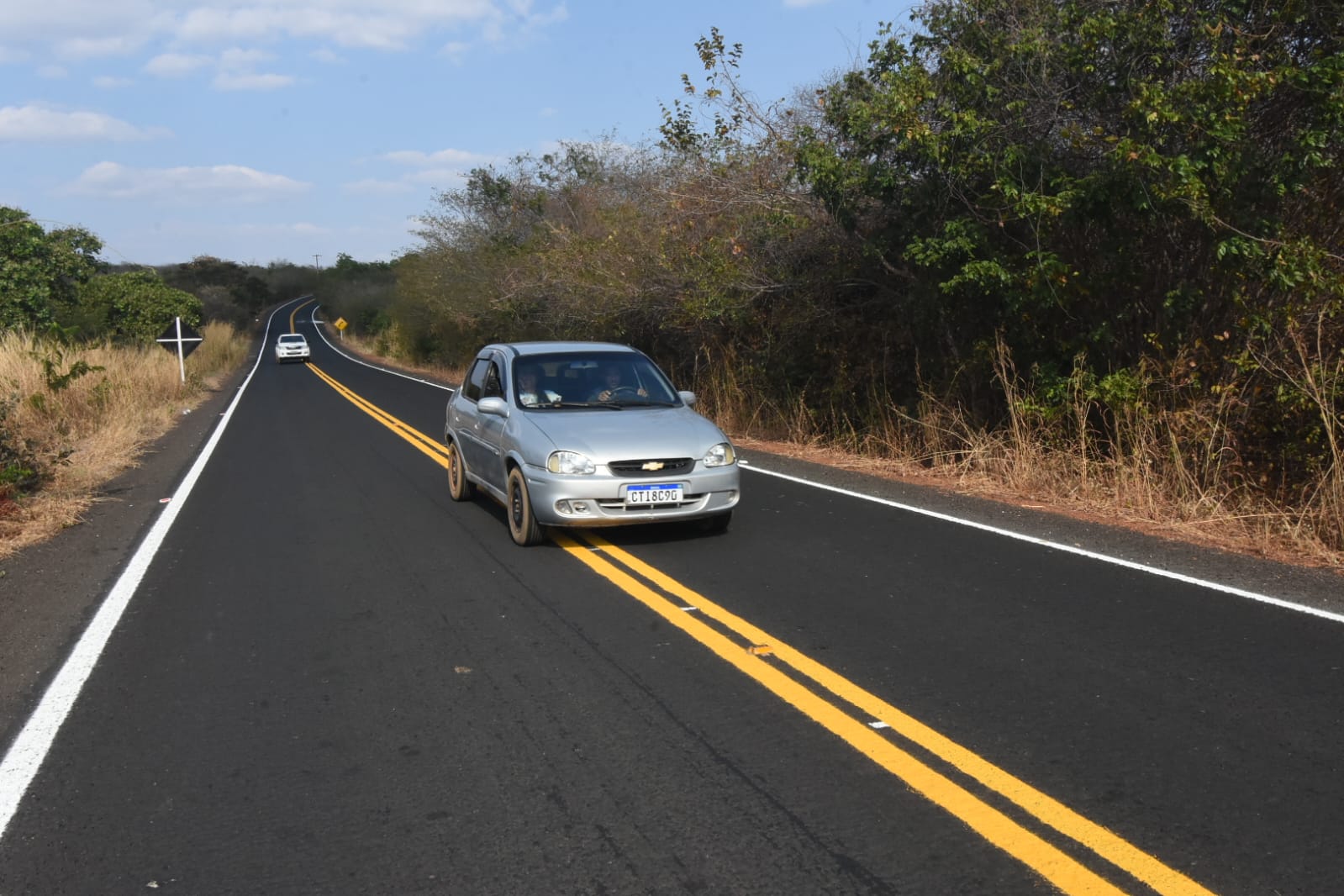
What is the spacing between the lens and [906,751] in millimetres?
4469

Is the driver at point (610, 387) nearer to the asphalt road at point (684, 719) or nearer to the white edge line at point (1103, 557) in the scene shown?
the asphalt road at point (684, 719)

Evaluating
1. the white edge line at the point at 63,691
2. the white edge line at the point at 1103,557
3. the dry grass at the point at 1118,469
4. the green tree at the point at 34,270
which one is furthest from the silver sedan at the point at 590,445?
the green tree at the point at 34,270

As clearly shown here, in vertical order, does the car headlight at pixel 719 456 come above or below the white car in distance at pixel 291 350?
above

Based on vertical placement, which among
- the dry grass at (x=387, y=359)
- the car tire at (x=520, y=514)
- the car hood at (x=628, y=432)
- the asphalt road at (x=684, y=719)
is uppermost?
the car hood at (x=628, y=432)

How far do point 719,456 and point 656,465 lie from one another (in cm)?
55

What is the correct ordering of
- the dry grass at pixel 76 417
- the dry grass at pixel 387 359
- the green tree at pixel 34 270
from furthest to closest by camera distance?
the dry grass at pixel 387 359 < the green tree at pixel 34 270 < the dry grass at pixel 76 417

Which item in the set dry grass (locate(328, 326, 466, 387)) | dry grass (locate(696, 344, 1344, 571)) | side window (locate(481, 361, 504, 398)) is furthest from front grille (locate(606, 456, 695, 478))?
dry grass (locate(328, 326, 466, 387))

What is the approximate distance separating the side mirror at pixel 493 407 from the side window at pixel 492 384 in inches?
10.1

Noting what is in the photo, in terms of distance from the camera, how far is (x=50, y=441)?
1517cm

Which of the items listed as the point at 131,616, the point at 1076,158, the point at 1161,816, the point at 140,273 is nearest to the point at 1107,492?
the point at 1076,158

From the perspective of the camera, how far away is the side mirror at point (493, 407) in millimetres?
9289

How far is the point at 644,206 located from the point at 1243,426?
13.5 meters

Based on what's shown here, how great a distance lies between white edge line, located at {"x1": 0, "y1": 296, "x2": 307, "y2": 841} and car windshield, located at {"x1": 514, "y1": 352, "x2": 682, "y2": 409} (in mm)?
3168

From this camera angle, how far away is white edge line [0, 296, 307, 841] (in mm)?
4324
